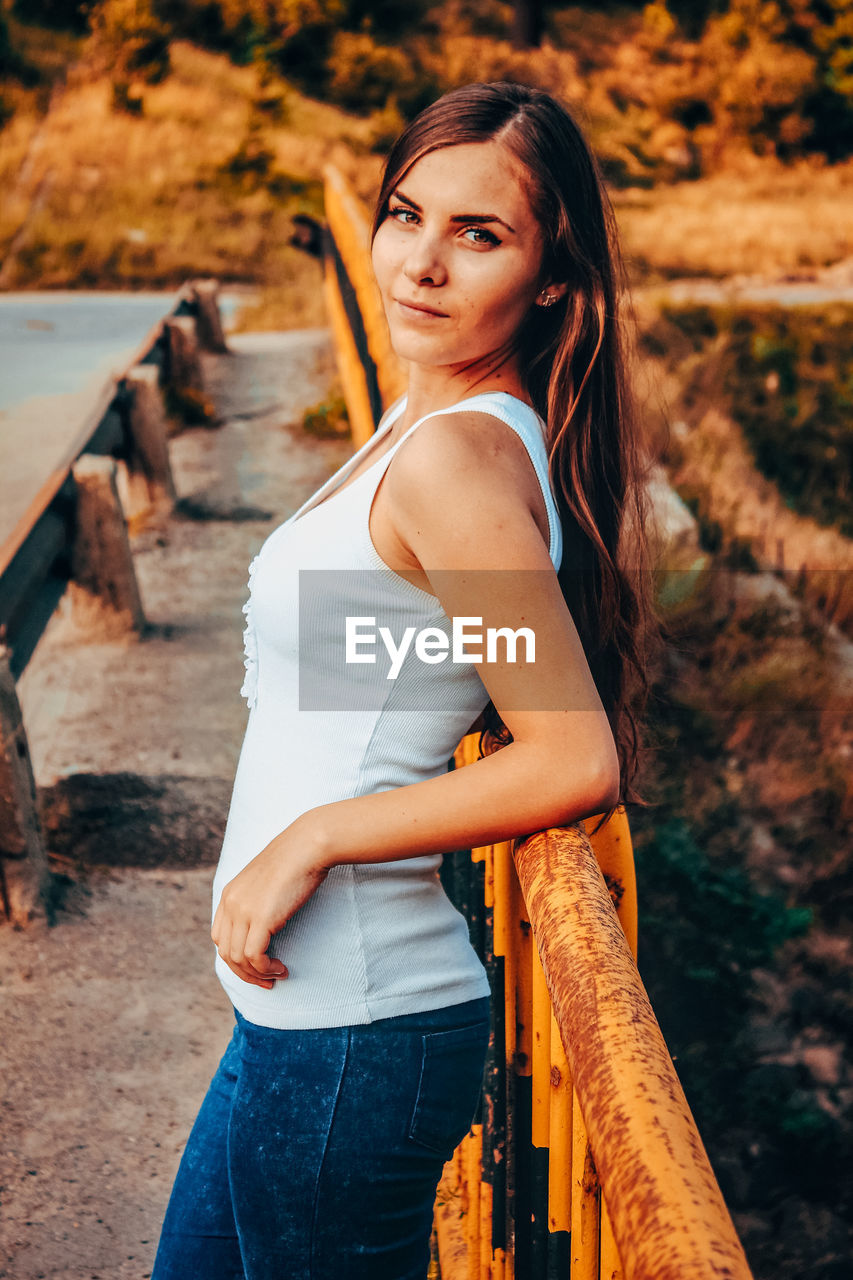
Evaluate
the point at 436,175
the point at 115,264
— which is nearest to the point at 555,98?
the point at 436,175

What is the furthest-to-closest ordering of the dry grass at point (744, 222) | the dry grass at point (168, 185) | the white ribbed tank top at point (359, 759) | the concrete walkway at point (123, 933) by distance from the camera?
the dry grass at point (744, 222) → the dry grass at point (168, 185) → the concrete walkway at point (123, 933) → the white ribbed tank top at point (359, 759)

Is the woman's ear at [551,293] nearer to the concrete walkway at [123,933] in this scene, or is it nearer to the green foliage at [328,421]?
the concrete walkway at [123,933]

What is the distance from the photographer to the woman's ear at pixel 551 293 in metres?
1.39

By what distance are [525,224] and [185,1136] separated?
2.15 meters

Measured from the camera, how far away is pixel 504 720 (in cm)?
119

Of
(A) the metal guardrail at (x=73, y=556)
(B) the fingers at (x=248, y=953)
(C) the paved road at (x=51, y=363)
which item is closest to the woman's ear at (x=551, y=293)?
(B) the fingers at (x=248, y=953)

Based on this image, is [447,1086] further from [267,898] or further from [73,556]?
[73,556]

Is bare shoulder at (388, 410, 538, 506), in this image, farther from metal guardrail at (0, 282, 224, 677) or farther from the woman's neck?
metal guardrail at (0, 282, 224, 677)

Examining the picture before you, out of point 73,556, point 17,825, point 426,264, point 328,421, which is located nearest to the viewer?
point 426,264

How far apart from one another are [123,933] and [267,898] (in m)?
2.25

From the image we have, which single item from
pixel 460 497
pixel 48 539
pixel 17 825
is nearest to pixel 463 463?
pixel 460 497

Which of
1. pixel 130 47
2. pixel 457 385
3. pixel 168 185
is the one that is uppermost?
pixel 457 385

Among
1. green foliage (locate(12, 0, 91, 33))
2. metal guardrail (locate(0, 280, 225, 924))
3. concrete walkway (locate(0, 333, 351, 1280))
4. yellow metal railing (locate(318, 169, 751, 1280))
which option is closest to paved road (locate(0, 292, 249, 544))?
metal guardrail (locate(0, 280, 225, 924))

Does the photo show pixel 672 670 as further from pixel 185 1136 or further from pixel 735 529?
pixel 185 1136
